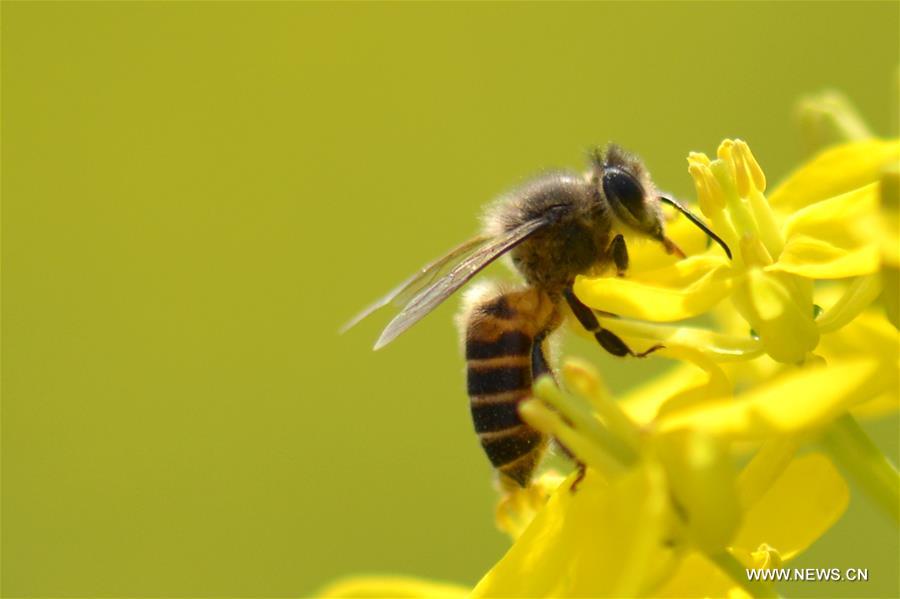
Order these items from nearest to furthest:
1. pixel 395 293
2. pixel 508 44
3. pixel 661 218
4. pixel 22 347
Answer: pixel 661 218 → pixel 395 293 → pixel 22 347 → pixel 508 44

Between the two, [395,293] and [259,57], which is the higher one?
[259,57]

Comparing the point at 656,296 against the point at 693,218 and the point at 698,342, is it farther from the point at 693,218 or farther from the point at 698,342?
the point at 693,218

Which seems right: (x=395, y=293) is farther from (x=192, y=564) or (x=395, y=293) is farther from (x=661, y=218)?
(x=192, y=564)

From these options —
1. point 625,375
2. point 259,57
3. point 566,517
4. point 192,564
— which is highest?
point 259,57

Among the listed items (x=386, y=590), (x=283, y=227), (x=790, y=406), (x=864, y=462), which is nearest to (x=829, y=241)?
(x=864, y=462)

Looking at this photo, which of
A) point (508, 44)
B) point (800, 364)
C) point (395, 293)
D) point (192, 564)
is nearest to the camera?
point (800, 364)

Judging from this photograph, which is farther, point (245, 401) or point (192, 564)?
point (245, 401)

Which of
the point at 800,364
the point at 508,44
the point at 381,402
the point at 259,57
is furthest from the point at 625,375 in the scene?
the point at 800,364
